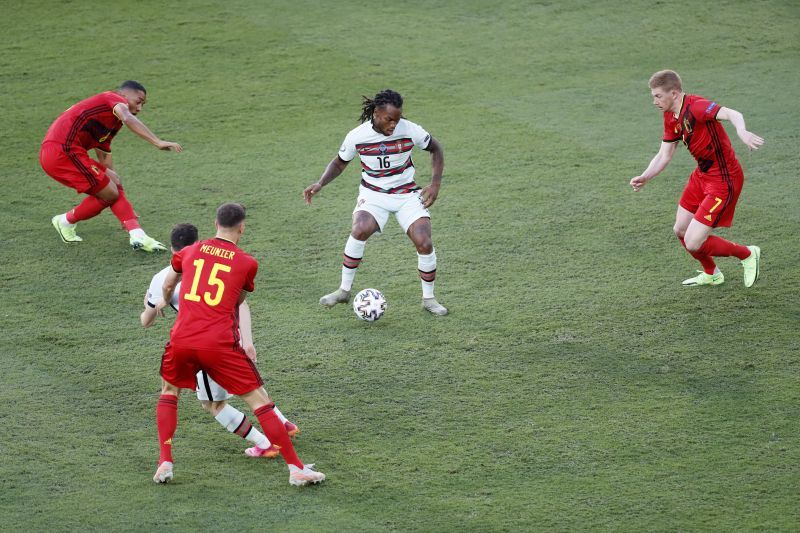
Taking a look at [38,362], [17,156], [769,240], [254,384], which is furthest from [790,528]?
[17,156]

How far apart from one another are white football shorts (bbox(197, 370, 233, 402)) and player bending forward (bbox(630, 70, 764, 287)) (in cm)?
432

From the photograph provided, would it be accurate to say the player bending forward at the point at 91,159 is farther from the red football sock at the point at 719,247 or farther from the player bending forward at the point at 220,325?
the red football sock at the point at 719,247

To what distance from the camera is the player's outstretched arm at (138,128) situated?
931 cm

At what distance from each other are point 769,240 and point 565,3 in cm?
861

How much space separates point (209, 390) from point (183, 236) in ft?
3.36

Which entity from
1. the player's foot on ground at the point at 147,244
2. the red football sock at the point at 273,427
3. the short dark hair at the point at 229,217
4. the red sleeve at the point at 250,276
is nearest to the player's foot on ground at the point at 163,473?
the red football sock at the point at 273,427

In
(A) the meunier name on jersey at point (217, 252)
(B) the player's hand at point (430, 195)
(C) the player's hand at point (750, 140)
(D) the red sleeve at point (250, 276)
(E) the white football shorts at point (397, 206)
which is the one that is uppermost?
(C) the player's hand at point (750, 140)

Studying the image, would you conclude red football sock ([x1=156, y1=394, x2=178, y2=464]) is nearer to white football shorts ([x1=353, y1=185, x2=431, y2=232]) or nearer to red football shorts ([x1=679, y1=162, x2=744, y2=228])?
white football shorts ([x1=353, y1=185, x2=431, y2=232])

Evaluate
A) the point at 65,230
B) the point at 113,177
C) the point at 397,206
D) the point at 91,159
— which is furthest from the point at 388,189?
the point at 65,230

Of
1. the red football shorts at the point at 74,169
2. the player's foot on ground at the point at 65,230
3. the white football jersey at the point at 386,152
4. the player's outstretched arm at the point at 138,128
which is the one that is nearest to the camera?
the white football jersey at the point at 386,152

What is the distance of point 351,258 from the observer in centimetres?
872

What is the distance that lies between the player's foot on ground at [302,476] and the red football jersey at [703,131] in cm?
442

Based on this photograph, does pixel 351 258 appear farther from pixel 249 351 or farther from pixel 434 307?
pixel 249 351

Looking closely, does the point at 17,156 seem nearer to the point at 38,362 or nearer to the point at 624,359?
the point at 38,362
